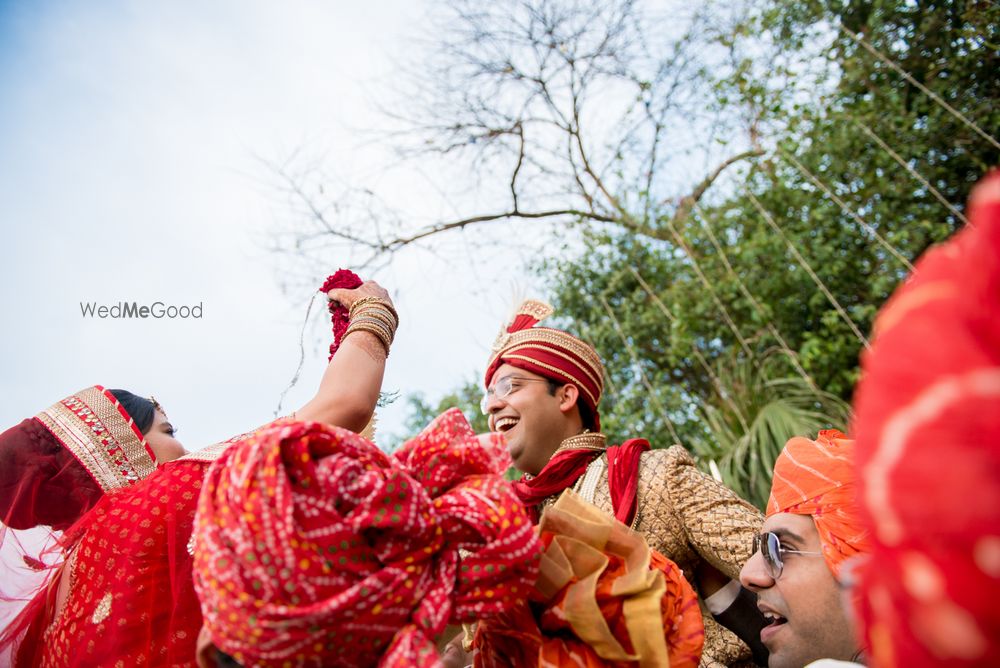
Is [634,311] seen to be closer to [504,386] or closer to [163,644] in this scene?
[504,386]

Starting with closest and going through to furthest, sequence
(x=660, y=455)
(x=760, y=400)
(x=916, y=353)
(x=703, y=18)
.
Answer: (x=916, y=353) < (x=660, y=455) < (x=760, y=400) < (x=703, y=18)

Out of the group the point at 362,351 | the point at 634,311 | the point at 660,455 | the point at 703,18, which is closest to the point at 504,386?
the point at 660,455

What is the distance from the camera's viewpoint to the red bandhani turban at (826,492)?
178 centimetres

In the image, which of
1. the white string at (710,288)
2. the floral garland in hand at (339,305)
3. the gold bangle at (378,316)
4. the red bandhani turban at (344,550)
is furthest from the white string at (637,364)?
the red bandhani turban at (344,550)

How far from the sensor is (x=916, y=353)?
2.27 ft

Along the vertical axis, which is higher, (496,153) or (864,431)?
(496,153)

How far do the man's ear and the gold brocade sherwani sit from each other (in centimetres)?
48

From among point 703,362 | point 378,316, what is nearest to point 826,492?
point 378,316

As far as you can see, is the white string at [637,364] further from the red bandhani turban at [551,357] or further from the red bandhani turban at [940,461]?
the red bandhani turban at [940,461]

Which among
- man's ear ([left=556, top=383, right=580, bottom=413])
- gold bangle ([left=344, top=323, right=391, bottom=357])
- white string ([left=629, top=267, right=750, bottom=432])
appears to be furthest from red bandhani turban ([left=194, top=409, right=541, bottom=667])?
white string ([left=629, top=267, right=750, bottom=432])

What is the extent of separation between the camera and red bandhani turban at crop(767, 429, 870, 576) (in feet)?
5.85

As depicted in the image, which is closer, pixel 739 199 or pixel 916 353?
pixel 916 353

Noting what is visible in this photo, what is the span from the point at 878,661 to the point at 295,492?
872 millimetres

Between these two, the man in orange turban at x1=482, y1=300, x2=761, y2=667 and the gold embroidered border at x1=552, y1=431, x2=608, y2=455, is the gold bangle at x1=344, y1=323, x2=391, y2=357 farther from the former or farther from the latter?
the gold embroidered border at x1=552, y1=431, x2=608, y2=455
